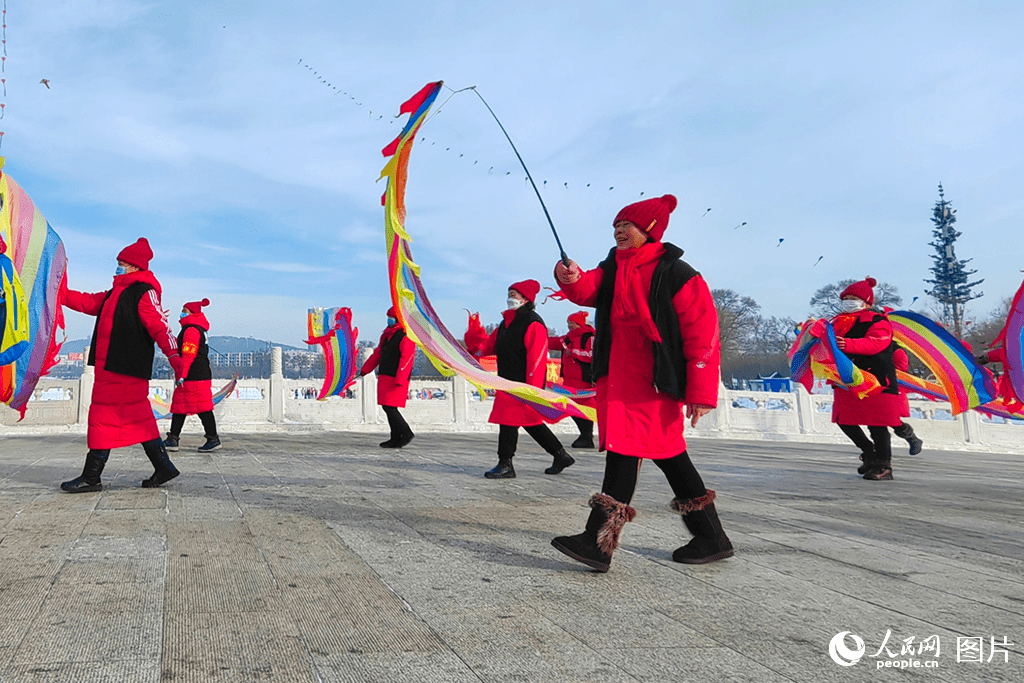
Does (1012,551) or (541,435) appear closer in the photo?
(1012,551)

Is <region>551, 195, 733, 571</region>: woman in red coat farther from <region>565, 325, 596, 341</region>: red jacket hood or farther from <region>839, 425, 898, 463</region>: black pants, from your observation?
<region>565, 325, 596, 341</region>: red jacket hood

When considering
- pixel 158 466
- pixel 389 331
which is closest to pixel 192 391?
pixel 389 331

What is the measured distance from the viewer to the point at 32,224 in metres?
4.93

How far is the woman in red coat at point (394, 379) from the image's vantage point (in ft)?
31.1

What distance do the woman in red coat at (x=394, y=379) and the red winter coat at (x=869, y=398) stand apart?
5.12 meters

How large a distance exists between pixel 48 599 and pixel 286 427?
40.8 ft

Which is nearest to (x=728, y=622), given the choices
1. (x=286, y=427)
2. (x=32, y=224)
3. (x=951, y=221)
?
(x=32, y=224)

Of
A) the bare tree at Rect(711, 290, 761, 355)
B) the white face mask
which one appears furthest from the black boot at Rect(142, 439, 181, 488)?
the bare tree at Rect(711, 290, 761, 355)

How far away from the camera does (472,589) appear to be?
8.32 ft

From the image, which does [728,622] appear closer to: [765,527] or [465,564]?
[465,564]

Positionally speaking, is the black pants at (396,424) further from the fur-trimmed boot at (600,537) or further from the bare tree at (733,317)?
the bare tree at (733,317)

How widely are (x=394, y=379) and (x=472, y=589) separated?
716cm

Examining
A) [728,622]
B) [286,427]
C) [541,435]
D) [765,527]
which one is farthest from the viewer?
[286,427]

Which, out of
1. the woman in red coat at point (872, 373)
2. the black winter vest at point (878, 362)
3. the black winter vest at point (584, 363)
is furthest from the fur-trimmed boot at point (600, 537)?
the black winter vest at point (584, 363)
